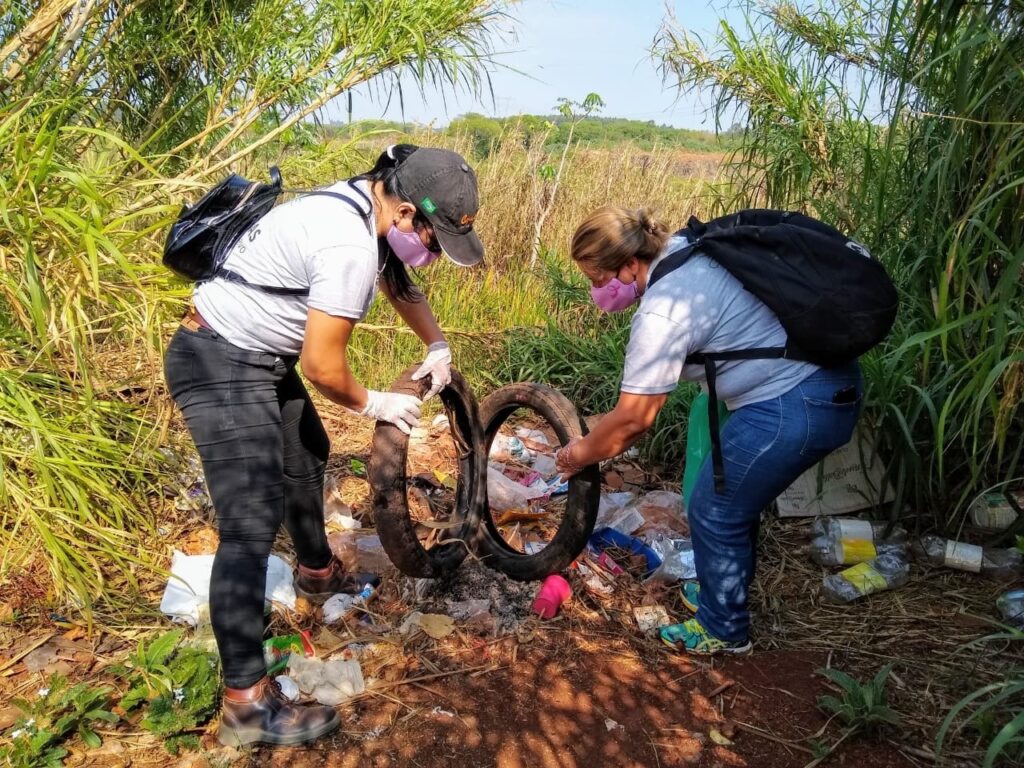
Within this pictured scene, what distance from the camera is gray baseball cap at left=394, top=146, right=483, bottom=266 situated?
2244 millimetres

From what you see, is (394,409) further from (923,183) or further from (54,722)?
(923,183)

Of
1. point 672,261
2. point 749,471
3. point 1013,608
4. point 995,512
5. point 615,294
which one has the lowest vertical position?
point 1013,608

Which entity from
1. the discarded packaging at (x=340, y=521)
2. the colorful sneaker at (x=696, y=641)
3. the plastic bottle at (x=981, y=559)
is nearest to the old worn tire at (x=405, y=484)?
the discarded packaging at (x=340, y=521)

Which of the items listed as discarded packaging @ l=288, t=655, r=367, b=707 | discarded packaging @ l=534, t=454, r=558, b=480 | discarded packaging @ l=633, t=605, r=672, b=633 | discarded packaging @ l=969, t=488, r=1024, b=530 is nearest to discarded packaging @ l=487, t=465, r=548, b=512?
discarded packaging @ l=534, t=454, r=558, b=480

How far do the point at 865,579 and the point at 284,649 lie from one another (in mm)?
2472

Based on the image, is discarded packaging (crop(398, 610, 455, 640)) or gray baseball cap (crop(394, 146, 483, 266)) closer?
gray baseball cap (crop(394, 146, 483, 266))

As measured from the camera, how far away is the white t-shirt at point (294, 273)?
212 centimetres

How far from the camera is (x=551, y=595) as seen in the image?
10.5 feet

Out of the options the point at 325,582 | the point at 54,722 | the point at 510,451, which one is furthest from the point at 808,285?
the point at 54,722

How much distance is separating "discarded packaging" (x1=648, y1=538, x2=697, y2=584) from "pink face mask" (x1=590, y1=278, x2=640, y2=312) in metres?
1.32

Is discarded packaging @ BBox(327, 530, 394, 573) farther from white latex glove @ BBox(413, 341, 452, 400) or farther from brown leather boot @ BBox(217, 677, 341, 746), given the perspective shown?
brown leather boot @ BBox(217, 677, 341, 746)

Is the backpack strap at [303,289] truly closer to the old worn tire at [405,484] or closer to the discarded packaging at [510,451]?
the old worn tire at [405,484]

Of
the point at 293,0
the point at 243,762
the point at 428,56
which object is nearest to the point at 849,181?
the point at 428,56

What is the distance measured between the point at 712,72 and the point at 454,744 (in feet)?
15.8
